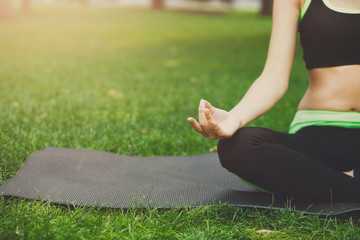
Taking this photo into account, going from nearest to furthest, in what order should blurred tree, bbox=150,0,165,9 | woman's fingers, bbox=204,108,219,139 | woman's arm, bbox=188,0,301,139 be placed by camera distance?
woman's fingers, bbox=204,108,219,139, woman's arm, bbox=188,0,301,139, blurred tree, bbox=150,0,165,9

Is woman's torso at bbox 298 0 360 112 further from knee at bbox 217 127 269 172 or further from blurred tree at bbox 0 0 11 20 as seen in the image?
blurred tree at bbox 0 0 11 20

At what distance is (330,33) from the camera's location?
2.12m

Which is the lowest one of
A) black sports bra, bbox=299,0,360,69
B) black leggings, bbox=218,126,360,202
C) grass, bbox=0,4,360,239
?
grass, bbox=0,4,360,239

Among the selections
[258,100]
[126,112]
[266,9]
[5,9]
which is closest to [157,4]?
[266,9]

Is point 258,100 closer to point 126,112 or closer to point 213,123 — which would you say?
point 213,123

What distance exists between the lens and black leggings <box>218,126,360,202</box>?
1958mm

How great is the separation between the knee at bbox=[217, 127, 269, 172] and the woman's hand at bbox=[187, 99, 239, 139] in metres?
0.09

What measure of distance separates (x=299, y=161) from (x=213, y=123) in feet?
1.78

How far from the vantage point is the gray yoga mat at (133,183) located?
2.07 meters

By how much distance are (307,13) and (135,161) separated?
1.36m

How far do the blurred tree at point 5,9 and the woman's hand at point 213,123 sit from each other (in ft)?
45.5

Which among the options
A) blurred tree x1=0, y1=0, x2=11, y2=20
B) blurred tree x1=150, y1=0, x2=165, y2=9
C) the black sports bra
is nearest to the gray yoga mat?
the black sports bra

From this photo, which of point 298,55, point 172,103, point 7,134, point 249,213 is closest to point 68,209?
point 249,213

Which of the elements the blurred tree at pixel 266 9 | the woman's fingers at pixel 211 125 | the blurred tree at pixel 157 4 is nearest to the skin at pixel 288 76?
the woman's fingers at pixel 211 125
